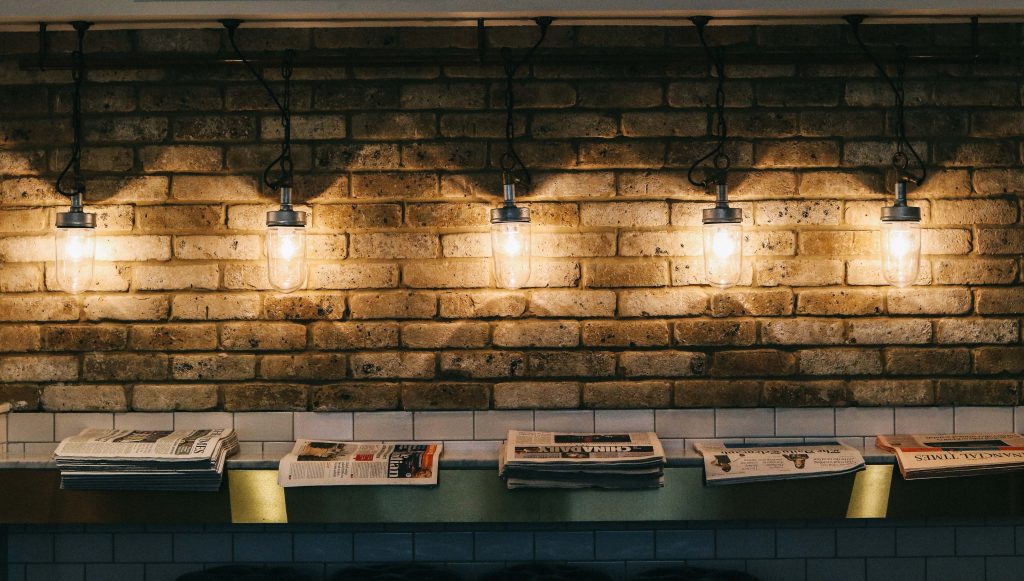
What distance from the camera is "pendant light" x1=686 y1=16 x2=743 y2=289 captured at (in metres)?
2.72

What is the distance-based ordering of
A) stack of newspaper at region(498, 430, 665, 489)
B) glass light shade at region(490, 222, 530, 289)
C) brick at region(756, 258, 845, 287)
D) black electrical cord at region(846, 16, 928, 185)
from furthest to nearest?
brick at region(756, 258, 845, 287) → black electrical cord at region(846, 16, 928, 185) → glass light shade at region(490, 222, 530, 289) → stack of newspaper at region(498, 430, 665, 489)

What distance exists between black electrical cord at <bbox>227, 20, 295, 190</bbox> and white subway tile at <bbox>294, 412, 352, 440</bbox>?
0.80 m

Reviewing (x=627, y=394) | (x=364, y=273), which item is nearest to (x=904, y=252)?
(x=627, y=394)

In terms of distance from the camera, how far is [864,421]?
9.82 feet

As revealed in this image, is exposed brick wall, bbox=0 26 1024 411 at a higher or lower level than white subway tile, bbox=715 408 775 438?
higher

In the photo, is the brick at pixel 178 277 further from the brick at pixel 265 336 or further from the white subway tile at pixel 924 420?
the white subway tile at pixel 924 420

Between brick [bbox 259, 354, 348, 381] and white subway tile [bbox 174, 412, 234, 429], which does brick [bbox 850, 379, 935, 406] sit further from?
white subway tile [bbox 174, 412, 234, 429]

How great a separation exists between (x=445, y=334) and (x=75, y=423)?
4.33 ft

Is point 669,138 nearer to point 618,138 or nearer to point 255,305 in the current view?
point 618,138

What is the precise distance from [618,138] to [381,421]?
126 centimetres

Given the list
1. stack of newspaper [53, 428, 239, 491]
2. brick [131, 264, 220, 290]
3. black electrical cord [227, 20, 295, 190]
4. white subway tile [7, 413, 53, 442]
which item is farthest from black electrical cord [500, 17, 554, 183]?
white subway tile [7, 413, 53, 442]

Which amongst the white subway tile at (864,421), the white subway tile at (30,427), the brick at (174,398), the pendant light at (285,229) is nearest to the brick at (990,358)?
the white subway tile at (864,421)

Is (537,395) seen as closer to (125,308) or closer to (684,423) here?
(684,423)

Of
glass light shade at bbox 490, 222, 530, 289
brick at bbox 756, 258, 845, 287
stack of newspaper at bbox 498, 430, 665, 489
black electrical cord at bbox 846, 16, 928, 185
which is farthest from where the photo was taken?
brick at bbox 756, 258, 845, 287
